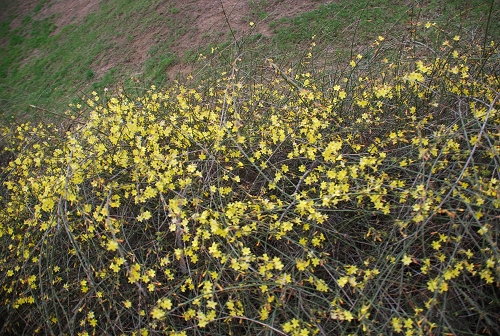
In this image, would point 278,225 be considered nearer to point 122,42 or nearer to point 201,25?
point 201,25

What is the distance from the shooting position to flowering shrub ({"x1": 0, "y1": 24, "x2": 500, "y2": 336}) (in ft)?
6.73

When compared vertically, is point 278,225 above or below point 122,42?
below

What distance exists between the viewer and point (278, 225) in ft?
7.17

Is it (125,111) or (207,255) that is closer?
(207,255)

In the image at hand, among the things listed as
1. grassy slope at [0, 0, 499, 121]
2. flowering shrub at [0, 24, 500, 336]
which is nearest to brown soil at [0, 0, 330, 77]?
grassy slope at [0, 0, 499, 121]

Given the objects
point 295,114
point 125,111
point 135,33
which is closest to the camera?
point 295,114

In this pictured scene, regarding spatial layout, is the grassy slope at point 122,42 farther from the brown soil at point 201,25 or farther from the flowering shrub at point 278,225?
the flowering shrub at point 278,225

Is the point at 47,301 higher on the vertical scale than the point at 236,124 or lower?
lower

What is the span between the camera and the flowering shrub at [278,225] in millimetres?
2053

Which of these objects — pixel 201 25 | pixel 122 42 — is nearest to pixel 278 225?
pixel 201 25

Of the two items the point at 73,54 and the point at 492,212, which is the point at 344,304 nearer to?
the point at 492,212

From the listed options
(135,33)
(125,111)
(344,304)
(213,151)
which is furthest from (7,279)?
(135,33)

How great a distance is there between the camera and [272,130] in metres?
2.67

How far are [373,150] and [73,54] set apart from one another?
8.28m
